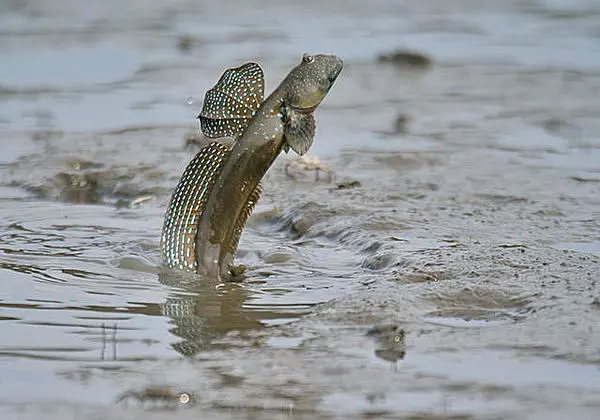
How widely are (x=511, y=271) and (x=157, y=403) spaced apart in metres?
1.45

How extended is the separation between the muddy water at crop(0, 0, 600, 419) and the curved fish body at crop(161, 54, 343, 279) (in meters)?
0.13

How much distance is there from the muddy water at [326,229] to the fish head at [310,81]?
0.59 m

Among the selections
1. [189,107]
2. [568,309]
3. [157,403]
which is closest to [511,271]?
[568,309]

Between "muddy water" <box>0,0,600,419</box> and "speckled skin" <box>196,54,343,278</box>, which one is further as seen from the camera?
"speckled skin" <box>196,54,343,278</box>

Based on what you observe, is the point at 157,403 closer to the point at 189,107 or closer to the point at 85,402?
the point at 85,402

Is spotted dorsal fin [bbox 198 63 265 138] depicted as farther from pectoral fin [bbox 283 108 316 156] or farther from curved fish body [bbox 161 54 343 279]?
pectoral fin [bbox 283 108 316 156]

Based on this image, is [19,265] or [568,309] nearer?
[568,309]

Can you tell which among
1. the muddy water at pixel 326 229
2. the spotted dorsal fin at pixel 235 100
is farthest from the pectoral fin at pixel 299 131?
the muddy water at pixel 326 229

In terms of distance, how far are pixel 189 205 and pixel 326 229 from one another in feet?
3.26

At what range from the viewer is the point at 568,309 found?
3.31 meters

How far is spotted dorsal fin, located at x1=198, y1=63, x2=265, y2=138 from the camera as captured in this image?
3479 mm

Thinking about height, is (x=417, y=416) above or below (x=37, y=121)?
above

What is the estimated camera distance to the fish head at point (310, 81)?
11.0 ft

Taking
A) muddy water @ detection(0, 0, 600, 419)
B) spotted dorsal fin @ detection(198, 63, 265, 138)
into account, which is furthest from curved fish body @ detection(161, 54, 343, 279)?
muddy water @ detection(0, 0, 600, 419)
